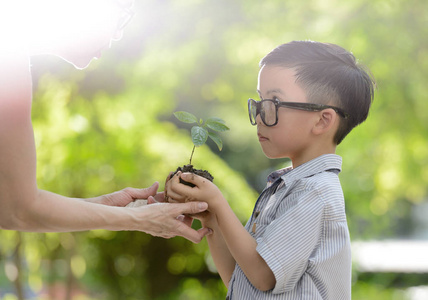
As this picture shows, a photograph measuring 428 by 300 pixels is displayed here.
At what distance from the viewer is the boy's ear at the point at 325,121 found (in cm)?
201

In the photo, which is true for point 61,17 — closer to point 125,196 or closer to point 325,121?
point 125,196

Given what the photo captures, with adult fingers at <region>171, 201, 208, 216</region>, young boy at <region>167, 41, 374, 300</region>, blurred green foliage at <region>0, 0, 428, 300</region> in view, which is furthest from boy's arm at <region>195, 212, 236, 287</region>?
blurred green foliage at <region>0, 0, 428, 300</region>

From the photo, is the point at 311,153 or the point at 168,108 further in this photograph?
the point at 168,108

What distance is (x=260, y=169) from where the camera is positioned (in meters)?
14.8

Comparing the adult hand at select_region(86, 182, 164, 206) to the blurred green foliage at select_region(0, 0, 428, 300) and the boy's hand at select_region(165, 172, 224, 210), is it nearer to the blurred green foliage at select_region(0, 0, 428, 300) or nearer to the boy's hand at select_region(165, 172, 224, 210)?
the boy's hand at select_region(165, 172, 224, 210)

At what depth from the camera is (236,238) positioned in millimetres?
1872

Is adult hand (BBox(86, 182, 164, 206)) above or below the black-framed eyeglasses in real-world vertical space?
below

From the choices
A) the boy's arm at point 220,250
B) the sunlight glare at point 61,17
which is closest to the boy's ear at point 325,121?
the boy's arm at point 220,250

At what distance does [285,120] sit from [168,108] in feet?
16.5

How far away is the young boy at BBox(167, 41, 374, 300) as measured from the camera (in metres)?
1.84

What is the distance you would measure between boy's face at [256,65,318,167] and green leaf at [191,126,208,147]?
0.22 m

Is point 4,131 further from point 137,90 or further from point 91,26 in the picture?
point 137,90

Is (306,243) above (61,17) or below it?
below

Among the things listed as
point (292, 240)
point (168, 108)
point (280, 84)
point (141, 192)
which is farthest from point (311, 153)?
point (168, 108)
